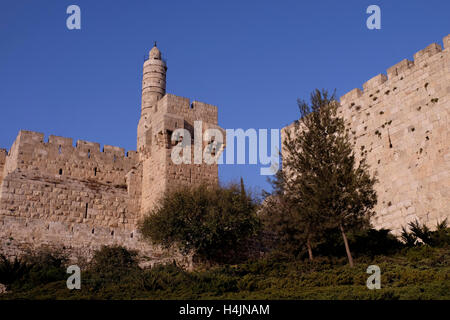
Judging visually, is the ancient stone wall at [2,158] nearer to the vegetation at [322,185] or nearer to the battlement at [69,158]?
the battlement at [69,158]

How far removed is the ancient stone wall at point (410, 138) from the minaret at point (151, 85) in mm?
10573

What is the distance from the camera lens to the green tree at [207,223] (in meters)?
17.2

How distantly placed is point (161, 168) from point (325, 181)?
928cm

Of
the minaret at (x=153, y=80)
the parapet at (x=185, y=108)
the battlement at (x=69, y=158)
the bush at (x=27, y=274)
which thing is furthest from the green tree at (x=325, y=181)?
the minaret at (x=153, y=80)

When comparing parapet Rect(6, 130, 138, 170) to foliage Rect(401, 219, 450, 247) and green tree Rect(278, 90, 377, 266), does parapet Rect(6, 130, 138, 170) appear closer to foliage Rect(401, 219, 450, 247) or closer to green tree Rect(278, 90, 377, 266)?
green tree Rect(278, 90, 377, 266)

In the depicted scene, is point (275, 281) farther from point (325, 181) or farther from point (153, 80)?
point (153, 80)

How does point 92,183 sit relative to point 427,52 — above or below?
below

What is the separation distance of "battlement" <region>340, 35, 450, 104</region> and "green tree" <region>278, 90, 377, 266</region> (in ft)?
13.7

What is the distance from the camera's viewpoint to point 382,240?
53.5 feet

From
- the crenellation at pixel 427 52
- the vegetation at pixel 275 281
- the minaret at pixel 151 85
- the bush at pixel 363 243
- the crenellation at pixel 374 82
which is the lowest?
the vegetation at pixel 275 281

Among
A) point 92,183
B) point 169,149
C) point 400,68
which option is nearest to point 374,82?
Answer: point 400,68

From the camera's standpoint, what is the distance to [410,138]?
17.5 m

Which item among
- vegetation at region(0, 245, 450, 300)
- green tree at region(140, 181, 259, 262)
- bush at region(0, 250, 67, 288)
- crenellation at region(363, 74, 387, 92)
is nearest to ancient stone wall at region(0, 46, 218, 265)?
green tree at region(140, 181, 259, 262)

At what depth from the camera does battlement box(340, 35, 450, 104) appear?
56.8 ft
